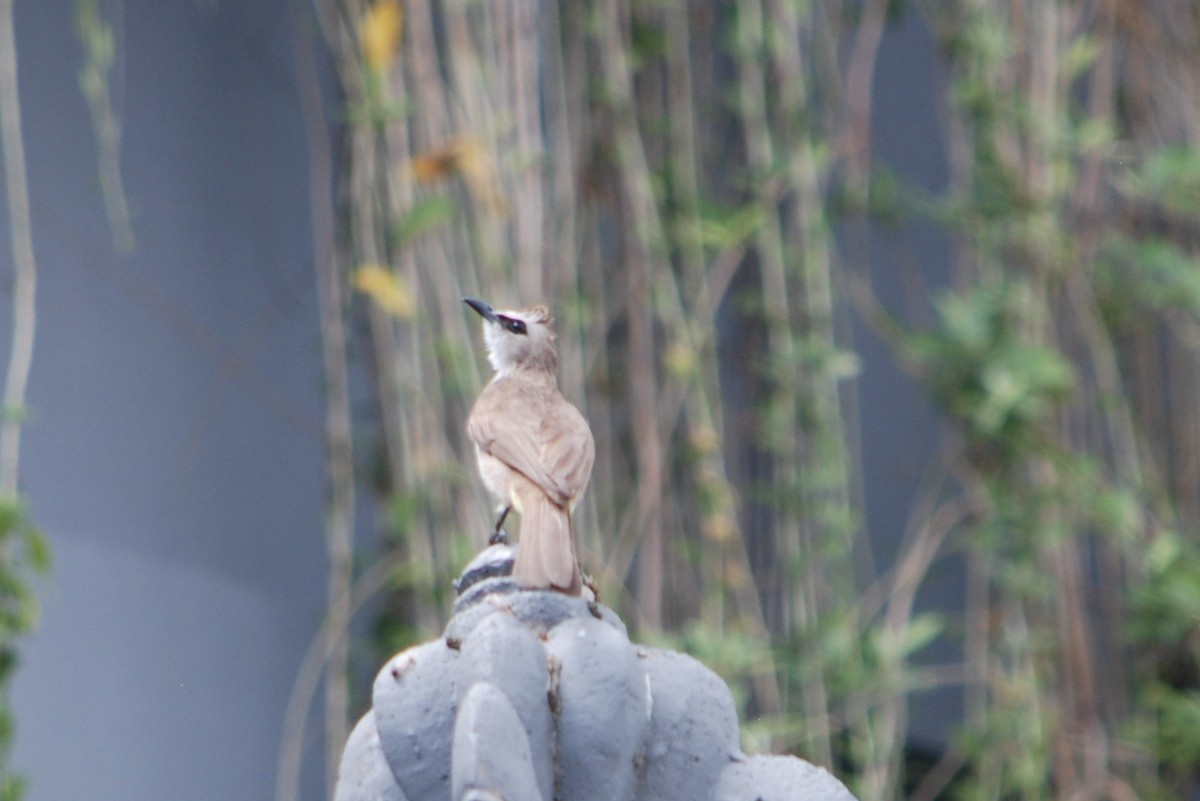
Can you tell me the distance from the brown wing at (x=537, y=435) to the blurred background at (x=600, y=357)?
0.84 meters

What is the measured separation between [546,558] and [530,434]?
0.76 metres

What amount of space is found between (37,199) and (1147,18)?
2.64 meters

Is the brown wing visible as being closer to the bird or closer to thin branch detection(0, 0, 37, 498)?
the bird

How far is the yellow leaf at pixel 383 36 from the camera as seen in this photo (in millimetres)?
3309

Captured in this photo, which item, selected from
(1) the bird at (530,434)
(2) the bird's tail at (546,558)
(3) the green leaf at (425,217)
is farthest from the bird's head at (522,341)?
(2) the bird's tail at (546,558)

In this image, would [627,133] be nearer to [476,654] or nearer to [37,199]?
[37,199]

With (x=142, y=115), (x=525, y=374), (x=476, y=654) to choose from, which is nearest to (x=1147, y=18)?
(x=525, y=374)

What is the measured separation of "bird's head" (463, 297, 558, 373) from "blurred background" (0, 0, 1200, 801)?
1.88ft

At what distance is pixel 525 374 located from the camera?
260 cm

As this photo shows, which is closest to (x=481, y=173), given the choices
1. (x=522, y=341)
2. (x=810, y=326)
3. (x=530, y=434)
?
(x=522, y=341)

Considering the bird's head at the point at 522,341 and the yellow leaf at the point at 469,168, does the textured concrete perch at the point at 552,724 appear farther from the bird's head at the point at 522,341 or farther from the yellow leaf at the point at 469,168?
the yellow leaf at the point at 469,168

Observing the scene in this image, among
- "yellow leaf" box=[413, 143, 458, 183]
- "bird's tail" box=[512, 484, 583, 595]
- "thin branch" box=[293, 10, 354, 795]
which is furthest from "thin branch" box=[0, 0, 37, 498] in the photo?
"bird's tail" box=[512, 484, 583, 595]

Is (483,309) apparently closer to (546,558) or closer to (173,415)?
(546,558)

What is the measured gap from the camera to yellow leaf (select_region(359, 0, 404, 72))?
3.31m
